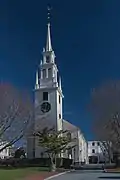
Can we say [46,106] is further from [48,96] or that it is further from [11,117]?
[11,117]

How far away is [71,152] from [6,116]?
45.0m

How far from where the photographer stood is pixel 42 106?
77.9 metres

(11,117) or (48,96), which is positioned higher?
(48,96)

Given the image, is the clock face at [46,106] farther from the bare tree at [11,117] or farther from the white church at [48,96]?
the bare tree at [11,117]

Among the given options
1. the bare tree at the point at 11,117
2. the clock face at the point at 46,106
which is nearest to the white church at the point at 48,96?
the clock face at the point at 46,106

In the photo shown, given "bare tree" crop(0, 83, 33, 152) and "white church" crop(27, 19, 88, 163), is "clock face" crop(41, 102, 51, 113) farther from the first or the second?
"bare tree" crop(0, 83, 33, 152)

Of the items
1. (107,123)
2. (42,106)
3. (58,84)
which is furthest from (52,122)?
(107,123)

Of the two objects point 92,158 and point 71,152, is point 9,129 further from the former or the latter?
point 92,158

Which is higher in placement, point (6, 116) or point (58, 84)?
point (58, 84)

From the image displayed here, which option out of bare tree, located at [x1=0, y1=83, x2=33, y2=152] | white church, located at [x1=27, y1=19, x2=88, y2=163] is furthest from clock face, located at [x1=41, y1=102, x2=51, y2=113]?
bare tree, located at [x1=0, y1=83, x2=33, y2=152]

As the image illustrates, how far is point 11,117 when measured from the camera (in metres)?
43.9

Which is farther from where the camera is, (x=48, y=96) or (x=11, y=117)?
(x=48, y=96)

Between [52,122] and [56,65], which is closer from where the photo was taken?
[52,122]

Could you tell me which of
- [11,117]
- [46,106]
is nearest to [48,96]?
[46,106]
